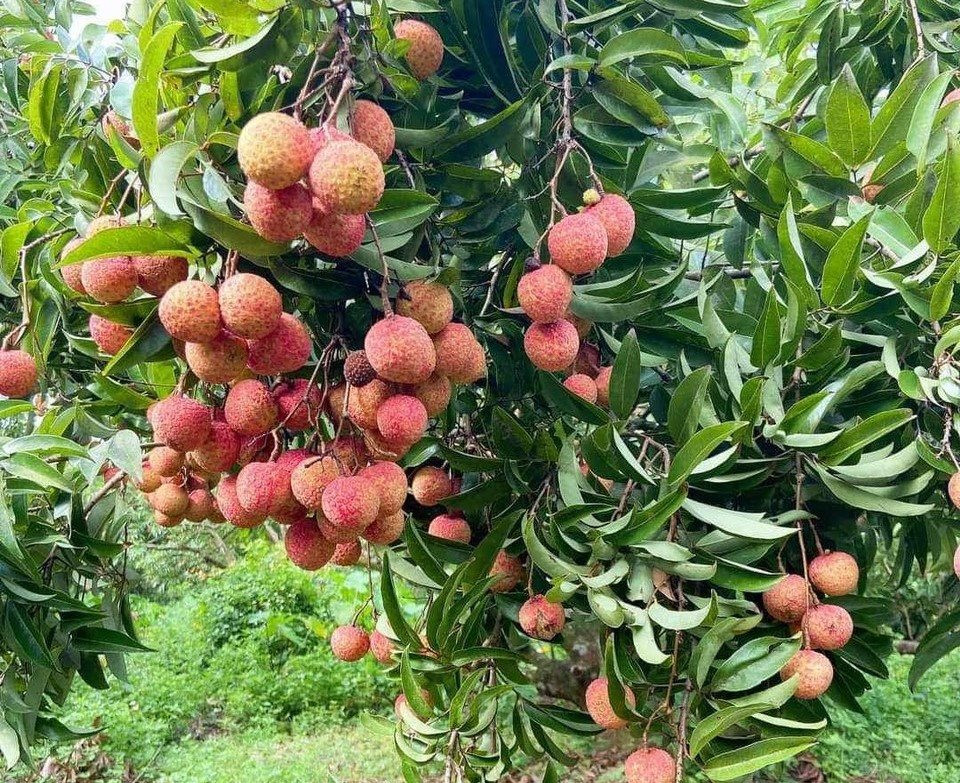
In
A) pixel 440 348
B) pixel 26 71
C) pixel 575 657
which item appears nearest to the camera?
pixel 440 348

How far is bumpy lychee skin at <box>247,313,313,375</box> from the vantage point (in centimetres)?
69

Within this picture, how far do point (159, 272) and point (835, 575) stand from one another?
2.75ft

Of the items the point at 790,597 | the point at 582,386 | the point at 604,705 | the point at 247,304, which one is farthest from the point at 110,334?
the point at 790,597

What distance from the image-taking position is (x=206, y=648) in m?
4.36

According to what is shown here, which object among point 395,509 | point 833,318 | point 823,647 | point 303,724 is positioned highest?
point 833,318

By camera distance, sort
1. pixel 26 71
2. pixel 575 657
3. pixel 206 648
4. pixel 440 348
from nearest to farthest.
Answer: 1. pixel 440 348
2. pixel 26 71
3. pixel 575 657
4. pixel 206 648

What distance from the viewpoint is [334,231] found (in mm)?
618

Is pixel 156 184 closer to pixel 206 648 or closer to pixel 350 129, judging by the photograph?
pixel 350 129

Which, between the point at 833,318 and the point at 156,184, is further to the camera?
the point at 833,318

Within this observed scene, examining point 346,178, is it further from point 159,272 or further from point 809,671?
point 809,671

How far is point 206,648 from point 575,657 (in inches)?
95.6

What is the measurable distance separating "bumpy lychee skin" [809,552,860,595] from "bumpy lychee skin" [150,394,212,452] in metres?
0.75

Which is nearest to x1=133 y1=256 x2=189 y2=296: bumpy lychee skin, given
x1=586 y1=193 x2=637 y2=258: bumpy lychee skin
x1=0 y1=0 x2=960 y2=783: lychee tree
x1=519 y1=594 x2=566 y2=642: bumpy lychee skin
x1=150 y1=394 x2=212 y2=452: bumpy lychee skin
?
x1=0 y1=0 x2=960 y2=783: lychee tree

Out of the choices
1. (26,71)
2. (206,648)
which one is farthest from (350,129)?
(206,648)
